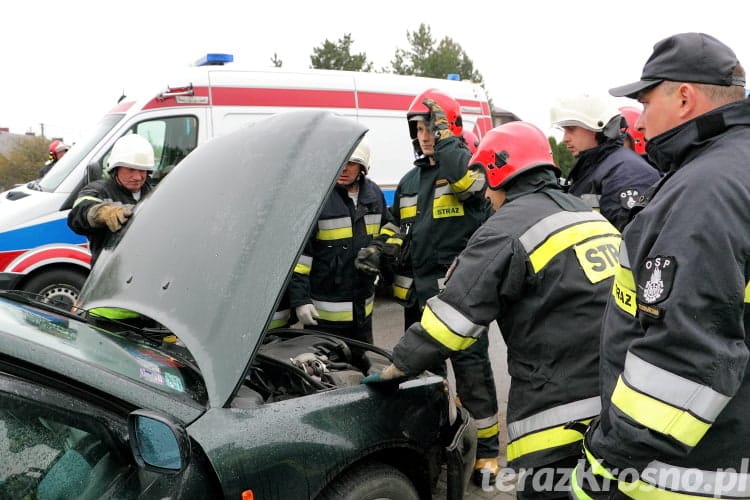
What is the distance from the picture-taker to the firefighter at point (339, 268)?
11.5ft

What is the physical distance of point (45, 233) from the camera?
5.35m

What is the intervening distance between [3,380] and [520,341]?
5.14 ft

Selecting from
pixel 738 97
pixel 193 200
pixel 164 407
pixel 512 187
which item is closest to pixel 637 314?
pixel 738 97

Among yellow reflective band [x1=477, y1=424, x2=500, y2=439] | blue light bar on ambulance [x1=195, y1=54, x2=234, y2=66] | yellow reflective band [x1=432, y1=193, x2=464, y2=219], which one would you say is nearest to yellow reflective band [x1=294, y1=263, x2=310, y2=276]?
yellow reflective band [x1=432, y1=193, x2=464, y2=219]

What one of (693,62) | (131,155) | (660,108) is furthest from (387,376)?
(131,155)

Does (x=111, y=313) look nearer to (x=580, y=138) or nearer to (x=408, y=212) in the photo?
(x=408, y=212)

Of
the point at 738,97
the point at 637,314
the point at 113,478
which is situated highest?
the point at 738,97

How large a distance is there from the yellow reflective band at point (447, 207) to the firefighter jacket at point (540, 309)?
1.33 meters

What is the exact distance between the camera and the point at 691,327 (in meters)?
1.20

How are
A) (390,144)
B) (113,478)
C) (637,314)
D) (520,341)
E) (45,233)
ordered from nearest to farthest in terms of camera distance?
(637,314) → (113,478) → (520,341) → (45,233) → (390,144)

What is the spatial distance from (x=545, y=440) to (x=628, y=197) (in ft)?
6.08

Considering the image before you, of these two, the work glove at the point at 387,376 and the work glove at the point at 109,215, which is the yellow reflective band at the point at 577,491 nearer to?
the work glove at the point at 387,376

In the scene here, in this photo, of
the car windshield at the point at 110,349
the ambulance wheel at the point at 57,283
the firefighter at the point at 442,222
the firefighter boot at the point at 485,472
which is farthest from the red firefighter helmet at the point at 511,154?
the ambulance wheel at the point at 57,283

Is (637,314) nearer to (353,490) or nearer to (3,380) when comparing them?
(353,490)
